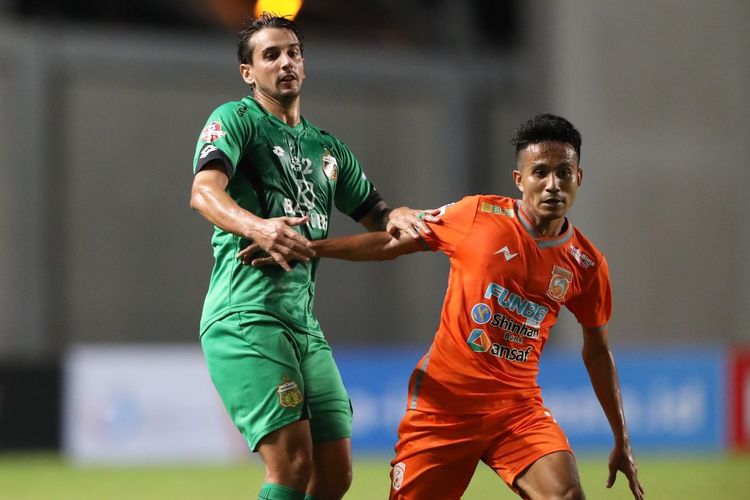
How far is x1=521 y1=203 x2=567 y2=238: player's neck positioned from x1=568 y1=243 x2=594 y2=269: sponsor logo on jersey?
0.09 m

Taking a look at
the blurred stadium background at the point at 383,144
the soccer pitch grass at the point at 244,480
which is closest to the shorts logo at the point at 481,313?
the soccer pitch grass at the point at 244,480

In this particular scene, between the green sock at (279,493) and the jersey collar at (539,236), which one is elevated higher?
the jersey collar at (539,236)

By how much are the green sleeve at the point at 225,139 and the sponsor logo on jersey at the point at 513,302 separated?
1173 millimetres

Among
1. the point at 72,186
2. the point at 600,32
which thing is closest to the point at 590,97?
the point at 600,32

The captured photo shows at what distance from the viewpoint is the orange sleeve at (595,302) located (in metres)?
5.02

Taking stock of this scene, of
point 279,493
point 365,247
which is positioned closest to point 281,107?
point 365,247

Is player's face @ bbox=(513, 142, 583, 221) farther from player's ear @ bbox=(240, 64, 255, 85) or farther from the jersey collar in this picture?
player's ear @ bbox=(240, 64, 255, 85)

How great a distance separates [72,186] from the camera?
1770cm

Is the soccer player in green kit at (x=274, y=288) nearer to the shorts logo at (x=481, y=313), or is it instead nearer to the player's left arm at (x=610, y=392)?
the shorts logo at (x=481, y=313)

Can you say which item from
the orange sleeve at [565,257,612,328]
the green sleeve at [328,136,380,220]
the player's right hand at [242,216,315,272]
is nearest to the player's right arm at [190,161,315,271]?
the player's right hand at [242,216,315,272]

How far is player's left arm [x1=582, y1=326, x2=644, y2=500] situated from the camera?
16.4 ft

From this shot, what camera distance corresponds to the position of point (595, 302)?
5.03 metres

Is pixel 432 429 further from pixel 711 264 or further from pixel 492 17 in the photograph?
pixel 492 17

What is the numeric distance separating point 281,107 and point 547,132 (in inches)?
42.5
